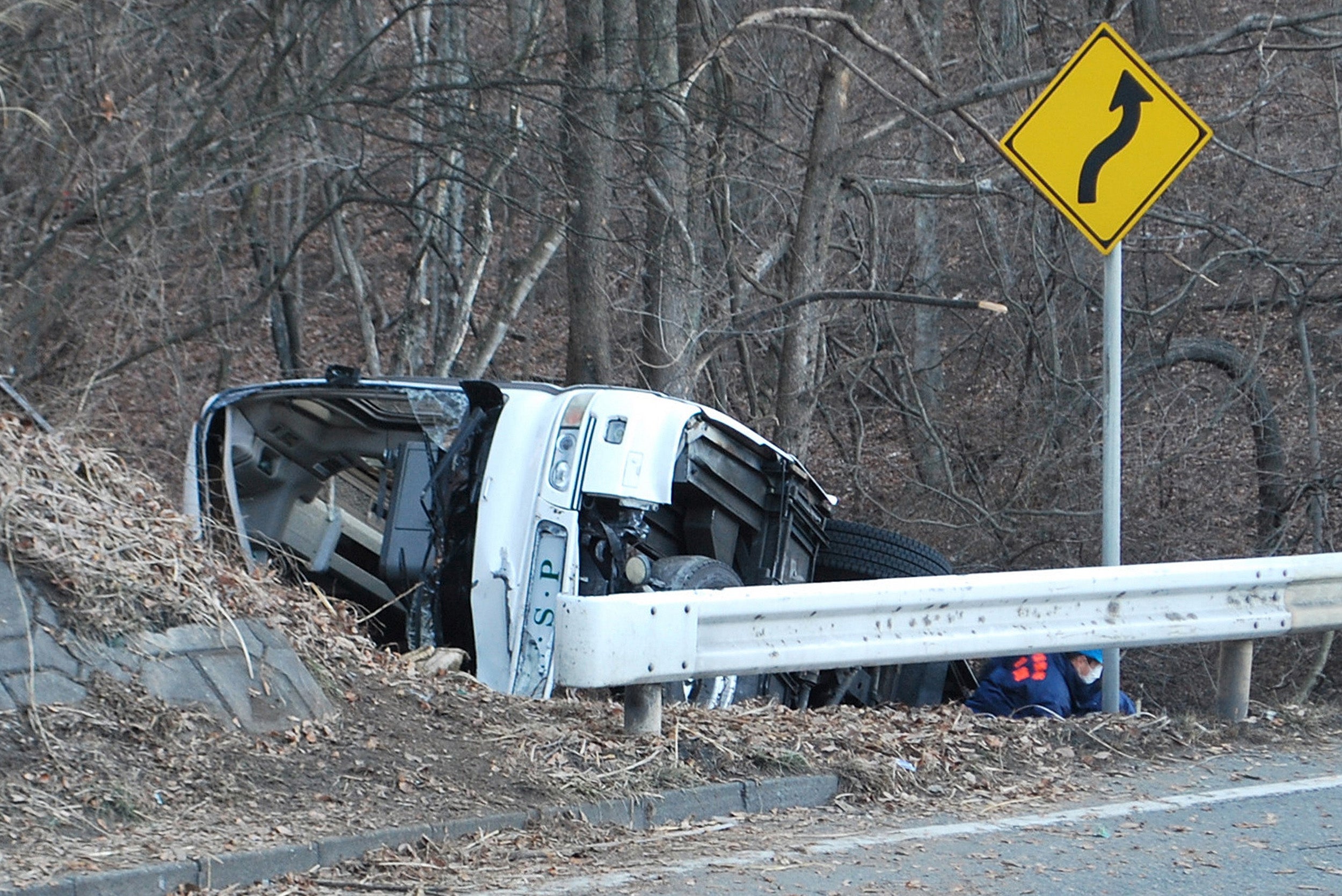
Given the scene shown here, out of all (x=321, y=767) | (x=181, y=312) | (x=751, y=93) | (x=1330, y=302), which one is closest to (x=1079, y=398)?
(x=1330, y=302)

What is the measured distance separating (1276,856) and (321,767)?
3.09 meters

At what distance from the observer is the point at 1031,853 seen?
15.1 feet

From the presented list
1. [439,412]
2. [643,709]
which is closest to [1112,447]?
[643,709]

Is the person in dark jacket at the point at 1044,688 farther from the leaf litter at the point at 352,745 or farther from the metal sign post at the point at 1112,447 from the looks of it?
the leaf litter at the point at 352,745

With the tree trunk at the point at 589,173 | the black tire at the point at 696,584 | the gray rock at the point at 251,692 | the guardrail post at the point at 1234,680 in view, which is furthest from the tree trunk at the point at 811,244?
the gray rock at the point at 251,692

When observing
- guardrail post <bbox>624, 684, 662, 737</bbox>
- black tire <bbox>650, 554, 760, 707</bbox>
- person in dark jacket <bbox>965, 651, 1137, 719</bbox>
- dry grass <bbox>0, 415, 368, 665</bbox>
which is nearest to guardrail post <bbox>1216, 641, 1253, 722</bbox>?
person in dark jacket <bbox>965, 651, 1137, 719</bbox>

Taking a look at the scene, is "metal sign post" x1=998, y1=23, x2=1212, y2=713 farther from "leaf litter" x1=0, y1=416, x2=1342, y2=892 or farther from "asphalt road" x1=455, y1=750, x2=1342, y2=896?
"asphalt road" x1=455, y1=750, x2=1342, y2=896

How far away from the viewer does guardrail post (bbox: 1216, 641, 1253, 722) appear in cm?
644

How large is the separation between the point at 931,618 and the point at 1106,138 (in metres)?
2.45

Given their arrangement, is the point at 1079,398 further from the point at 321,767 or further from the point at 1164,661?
the point at 321,767

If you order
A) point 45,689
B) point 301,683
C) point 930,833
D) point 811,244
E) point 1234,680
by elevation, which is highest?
point 811,244

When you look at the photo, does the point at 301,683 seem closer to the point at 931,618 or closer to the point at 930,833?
the point at 930,833

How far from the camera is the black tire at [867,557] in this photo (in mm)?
7785

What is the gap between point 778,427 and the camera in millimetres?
11297
